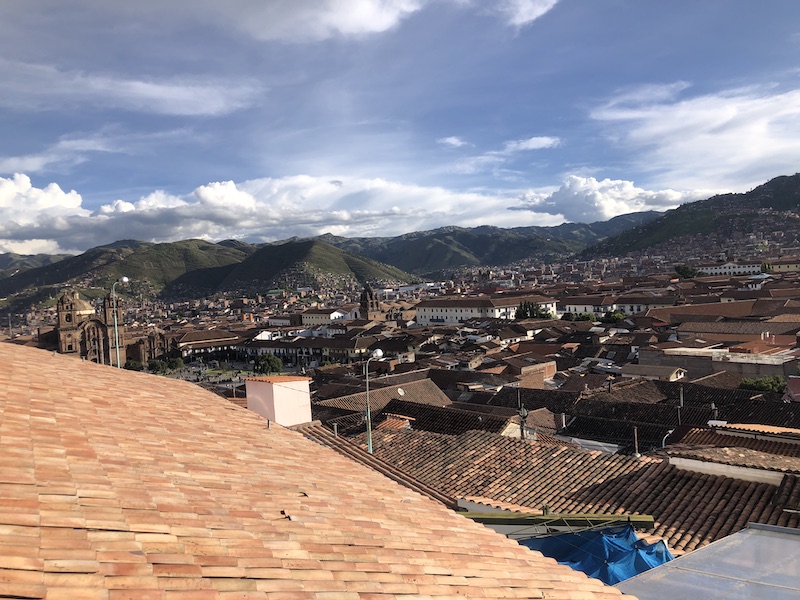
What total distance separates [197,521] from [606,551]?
454cm

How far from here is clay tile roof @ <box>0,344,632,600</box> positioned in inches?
86.3

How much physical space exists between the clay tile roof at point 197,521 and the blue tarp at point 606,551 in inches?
69.5

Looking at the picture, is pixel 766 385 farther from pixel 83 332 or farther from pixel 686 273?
pixel 686 273

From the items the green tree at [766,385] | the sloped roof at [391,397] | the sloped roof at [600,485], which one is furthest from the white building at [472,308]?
the sloped roof at [600,485]

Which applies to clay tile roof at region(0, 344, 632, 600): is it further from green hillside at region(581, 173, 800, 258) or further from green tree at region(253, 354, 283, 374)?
green hillside at region(581, 173, 800, 258)

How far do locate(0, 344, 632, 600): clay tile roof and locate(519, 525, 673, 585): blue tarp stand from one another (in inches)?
69.5

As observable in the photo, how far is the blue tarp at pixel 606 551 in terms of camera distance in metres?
5.55

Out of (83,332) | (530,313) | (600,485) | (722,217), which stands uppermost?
(722,217)

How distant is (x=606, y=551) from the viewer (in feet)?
19.3

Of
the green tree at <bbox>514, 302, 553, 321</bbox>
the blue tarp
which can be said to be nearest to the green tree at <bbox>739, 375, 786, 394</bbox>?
the blue tarp

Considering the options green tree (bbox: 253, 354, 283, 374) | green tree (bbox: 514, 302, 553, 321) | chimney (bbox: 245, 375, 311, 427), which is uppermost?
chimney (bbox: 245, 375, 311, 427)

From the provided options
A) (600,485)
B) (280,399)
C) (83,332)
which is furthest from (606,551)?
(83,332)

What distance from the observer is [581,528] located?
265 inches

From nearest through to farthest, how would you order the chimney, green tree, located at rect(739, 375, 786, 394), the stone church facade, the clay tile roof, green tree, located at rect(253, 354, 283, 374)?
1. the clay tile roof
2. the chimney
3. green tree, located at rect(739, 375, 786, 394)
4. the stone church facade
5. green tree, located at rect(253, 354, 283, 374)
